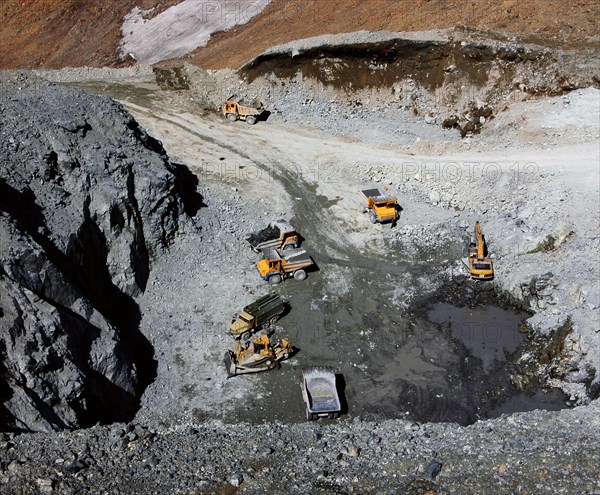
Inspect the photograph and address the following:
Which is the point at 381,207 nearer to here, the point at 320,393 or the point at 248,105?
the point at 320,393

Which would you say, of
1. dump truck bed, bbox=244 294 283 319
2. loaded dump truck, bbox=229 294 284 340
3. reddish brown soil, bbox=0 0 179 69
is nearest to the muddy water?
loaded dump truck, bbox=229 294 284 340

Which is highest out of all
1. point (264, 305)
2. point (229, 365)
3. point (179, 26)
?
point (179, 26)

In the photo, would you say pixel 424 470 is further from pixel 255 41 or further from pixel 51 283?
pixel 255 41

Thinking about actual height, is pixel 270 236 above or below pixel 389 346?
above

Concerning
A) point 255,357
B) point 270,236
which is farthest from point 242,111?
point 255,357

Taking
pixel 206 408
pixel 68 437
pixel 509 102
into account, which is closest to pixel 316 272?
pixel 206 408

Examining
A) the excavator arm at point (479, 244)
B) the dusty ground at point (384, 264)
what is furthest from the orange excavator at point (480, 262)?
the dusty ground at point (384, 264)
